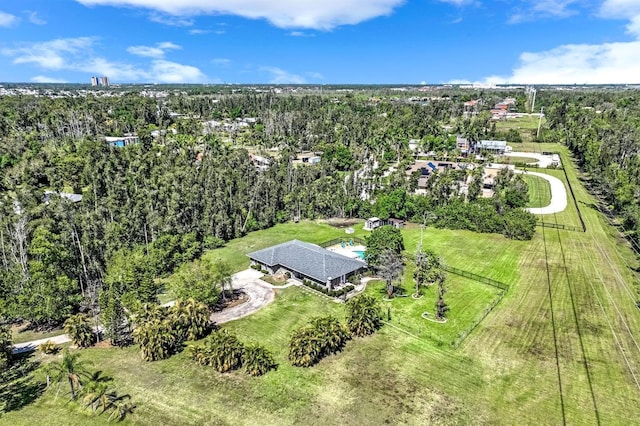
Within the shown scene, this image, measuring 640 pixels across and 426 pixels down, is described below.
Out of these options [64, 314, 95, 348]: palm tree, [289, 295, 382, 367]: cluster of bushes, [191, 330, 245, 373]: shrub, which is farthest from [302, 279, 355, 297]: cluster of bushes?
[64, 314, 95, 348]: palm tree

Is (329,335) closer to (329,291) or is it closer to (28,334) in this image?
(329,291)

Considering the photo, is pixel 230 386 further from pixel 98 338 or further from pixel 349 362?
pixel 98 338

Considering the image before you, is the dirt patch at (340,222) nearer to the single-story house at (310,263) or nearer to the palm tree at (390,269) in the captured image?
the single-story house at (310,263)

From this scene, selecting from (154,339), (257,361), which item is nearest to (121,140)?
(154,339)

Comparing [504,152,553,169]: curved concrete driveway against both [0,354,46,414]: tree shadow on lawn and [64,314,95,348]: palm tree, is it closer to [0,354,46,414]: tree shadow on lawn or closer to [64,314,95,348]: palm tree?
[64,314,95,348]: palm tree

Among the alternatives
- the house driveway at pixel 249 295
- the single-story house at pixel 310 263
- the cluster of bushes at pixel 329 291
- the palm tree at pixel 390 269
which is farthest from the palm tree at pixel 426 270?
the house driveway at pixel 249 295
